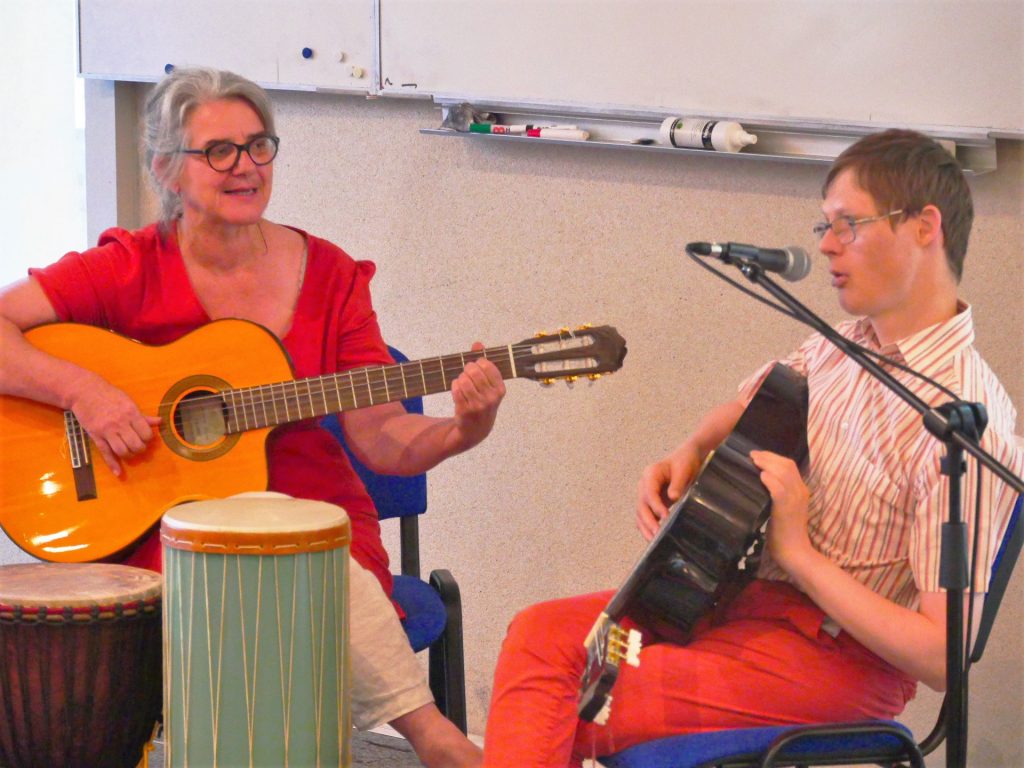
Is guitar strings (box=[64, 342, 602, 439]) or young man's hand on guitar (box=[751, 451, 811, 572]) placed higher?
guitar strings (box=[64, 342, 602, 439])

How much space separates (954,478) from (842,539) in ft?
1.43

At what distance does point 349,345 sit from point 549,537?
0.90 meters

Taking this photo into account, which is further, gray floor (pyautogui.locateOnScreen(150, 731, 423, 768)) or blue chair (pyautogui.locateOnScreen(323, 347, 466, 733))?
gray floor (pyautogui.locateOnScreen(150, 731, 423, 768))

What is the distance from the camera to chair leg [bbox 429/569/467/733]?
2.57 meters

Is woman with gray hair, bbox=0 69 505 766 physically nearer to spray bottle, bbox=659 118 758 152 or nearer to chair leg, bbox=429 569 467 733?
chair leg, bbox=429 569 467 733

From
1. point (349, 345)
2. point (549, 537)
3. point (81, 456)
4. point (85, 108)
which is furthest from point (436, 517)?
point (85, 108)

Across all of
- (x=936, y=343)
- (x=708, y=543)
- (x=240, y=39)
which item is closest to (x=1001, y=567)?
(x=936, y=343)

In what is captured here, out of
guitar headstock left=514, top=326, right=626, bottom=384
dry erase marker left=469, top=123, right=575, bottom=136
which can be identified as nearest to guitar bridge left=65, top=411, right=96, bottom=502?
guitar headstock left=514, top=326, right=626, bottom=384

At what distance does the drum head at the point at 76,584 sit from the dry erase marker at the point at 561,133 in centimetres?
139

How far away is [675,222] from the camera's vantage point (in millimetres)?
2982

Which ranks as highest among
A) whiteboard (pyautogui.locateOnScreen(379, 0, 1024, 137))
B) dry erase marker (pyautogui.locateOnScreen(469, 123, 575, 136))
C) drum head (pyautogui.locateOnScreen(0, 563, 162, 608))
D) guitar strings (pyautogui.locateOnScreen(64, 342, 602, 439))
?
whiteboard (pyautogui.locateOnScreen(379, 0, 1024, 137))

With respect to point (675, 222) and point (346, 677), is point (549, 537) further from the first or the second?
point (346, 677)

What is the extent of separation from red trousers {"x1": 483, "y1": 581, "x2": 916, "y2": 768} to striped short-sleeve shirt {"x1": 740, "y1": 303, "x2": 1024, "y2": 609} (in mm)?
125

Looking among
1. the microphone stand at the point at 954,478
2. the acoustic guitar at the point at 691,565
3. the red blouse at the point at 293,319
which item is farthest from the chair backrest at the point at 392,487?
the microphone stand at the point at 954,478
